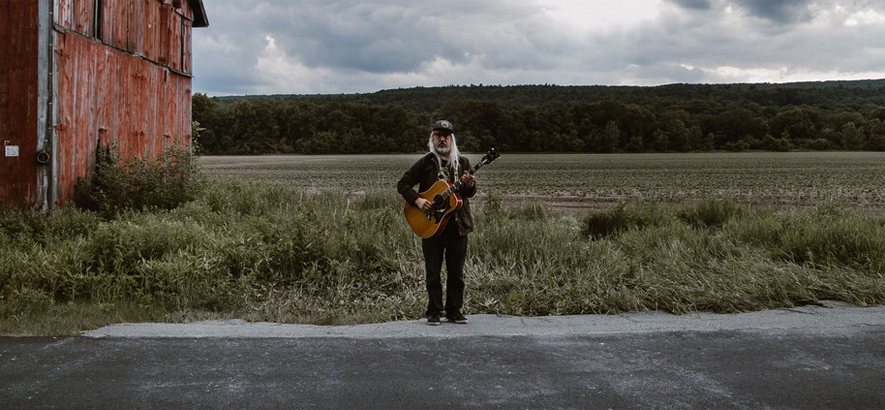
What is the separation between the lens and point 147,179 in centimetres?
1280

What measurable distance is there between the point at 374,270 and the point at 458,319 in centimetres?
260

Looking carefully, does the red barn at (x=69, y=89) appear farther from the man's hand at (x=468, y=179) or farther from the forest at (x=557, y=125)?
the forest at (x=557, y=125)

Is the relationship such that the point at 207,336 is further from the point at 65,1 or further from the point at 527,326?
the point at 65,1

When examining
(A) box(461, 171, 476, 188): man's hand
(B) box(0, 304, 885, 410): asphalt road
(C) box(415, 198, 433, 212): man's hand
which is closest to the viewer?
(B) box(0, 304, 885, 410): asphalt road

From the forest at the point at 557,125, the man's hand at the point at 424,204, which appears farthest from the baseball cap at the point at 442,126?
the forest at the point at 557,125

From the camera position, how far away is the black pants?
243 inches

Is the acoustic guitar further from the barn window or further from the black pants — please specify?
the barn window

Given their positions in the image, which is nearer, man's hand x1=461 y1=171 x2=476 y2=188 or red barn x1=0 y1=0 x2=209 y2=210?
man's hand x1=461 y1=171 x2=476 y2=188

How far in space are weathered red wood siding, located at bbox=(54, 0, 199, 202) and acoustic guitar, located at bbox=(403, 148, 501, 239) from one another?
8.40 metres

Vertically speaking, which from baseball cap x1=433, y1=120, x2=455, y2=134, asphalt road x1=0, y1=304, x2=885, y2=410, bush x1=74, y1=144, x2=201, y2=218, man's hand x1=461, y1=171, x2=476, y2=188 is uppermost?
baseball cap x1=433, y1=120, x2=455, y2=134

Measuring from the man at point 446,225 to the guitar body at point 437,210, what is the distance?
8 centimetres

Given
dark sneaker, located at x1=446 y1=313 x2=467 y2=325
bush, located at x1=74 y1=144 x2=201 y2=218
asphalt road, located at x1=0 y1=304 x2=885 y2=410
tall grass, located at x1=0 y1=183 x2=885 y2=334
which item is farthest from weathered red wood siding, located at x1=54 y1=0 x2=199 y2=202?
dark sneaker, located at x1=446 y1=313 x2=467 y2=325

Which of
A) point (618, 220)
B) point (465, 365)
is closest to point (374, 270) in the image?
point (465, 365)

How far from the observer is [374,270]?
856 cm
